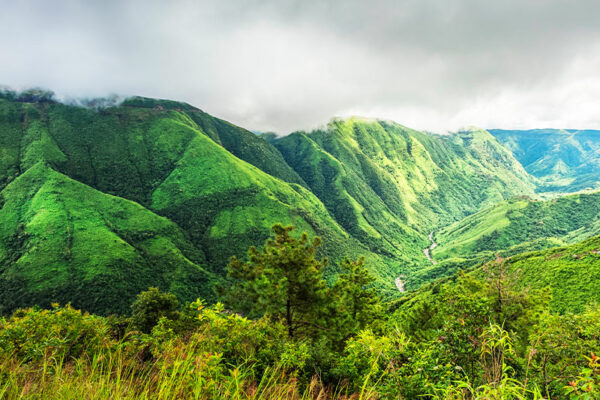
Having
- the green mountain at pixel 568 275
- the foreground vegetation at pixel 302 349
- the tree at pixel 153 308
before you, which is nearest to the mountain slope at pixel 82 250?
the tree at pixel 153 308

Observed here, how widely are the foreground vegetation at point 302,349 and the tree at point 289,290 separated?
97 mm

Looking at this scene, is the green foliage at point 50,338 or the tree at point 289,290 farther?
the tree at point 289,290

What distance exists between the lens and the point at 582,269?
236 feet

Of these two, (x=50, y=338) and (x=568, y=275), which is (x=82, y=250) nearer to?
(x=50, y=338)

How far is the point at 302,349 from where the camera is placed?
8.64 meters

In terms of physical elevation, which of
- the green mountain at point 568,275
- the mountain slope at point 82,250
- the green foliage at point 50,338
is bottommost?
the mountain slope at point 82,250

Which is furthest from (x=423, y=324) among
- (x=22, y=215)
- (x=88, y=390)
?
(x=22, y=215)

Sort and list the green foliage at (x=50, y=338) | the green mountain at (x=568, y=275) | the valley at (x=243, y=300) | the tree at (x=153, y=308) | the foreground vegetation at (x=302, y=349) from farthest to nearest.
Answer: the green mountain at (x=568, y=275) → the tree at (x=153, y=308) → the valley at (x=243, y=300) → the green foliage at (x=50, y=338) → the foreground vegetation at (x=302, y=349)

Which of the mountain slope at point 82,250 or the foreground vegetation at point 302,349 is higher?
the foreground vegetation at point 302,349

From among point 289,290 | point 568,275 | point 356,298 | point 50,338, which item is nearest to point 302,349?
point 50,338

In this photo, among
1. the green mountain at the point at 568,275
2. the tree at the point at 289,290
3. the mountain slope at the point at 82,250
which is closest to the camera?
the tree at the point at 289,290

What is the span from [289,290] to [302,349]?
12166mm

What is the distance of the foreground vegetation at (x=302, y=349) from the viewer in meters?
3.17

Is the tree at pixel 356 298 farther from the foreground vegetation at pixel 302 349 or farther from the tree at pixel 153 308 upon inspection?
the tree at pixel 153 308
